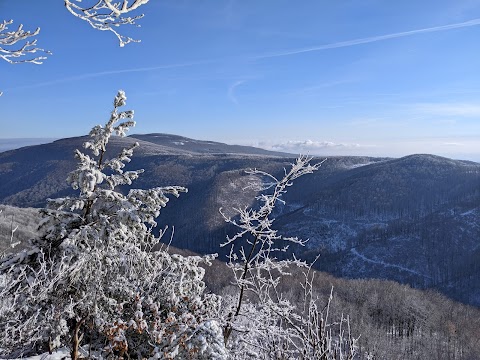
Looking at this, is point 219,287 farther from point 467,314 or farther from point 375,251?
point 375,251

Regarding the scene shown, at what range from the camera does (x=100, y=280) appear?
27.9 feet

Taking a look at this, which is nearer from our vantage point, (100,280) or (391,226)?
(100,280)

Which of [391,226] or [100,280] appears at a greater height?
[100,280]

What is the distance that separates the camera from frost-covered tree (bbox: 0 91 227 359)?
24.0 feet

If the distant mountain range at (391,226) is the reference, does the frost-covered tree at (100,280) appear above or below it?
above

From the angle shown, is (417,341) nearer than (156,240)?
No

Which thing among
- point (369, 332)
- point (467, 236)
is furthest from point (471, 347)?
point (467, 236)

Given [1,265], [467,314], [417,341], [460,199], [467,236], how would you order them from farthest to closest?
[460,199] → [467,236] → [467,314] → [417,341] → [1,265]

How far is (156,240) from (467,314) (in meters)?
83.7

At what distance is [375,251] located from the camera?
13812 cm

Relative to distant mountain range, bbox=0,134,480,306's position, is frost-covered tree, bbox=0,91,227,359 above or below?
above

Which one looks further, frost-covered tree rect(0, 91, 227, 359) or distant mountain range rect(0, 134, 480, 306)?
distant mountain range rect(0, 134, 480, 306)

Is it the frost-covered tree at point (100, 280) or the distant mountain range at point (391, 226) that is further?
the distant mountain range at point (391, 226)

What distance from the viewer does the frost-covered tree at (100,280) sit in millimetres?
7309
